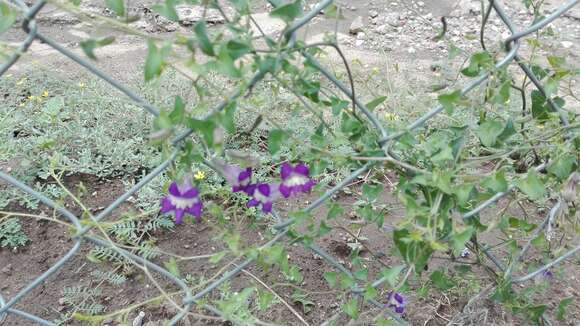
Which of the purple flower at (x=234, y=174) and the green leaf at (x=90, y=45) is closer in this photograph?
the green leaf at (x=90, y=45)

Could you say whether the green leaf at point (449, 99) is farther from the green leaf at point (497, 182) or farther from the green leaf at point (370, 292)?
the green leaf at point (370, 292)

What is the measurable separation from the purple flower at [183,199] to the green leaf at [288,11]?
0.97 feet

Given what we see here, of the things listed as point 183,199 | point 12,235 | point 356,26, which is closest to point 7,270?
point 12,235

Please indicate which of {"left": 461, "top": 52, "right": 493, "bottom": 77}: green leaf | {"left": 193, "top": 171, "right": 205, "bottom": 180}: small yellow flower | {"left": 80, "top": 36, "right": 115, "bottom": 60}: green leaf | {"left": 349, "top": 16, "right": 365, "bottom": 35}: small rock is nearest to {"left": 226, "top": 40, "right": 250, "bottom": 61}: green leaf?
{"left": 80, "top": 36, "right": 115, "bottom": 60}: green leaf

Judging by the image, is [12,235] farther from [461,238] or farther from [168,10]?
[461,238]

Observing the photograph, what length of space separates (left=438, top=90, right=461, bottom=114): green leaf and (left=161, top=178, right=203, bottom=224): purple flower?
379mm

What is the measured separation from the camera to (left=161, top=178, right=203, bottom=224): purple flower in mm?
895

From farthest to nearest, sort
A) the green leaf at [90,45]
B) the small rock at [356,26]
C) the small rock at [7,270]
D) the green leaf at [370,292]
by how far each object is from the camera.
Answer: the small rock at [356,26] → the small rock at [7,270] → the green leaf at [370,292] → the green leaf at [90,45]

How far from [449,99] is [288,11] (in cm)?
28

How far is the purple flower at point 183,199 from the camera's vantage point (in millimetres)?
895

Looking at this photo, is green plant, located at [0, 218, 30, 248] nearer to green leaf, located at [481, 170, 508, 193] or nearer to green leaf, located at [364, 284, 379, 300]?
green leaf, located at [364, 284, 379, 300]

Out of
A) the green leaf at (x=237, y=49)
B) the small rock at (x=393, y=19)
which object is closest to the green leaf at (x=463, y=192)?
the green leaf at (x=237, y=49)

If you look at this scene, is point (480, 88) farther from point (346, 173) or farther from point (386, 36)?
point (386, 36)

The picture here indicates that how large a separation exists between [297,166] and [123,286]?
799 mm
